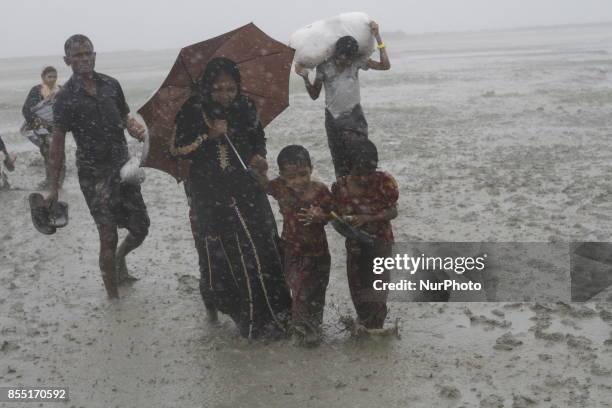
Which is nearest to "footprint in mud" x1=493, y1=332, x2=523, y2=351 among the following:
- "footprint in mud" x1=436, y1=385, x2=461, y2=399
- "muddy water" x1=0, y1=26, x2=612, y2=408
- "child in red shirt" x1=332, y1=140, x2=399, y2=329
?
"muddy water" x1=0, y1=26, x2=612, y2=408

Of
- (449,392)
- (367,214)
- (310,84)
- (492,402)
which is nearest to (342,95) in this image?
(310,84)

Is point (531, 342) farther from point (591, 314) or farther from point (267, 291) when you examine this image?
point (267, 291)

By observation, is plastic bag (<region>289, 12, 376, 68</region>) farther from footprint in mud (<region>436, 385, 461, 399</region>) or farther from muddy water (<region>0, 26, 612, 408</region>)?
footprint in mud (<region>436, 385, 461, 399</region>)

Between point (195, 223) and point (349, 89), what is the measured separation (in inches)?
80.2

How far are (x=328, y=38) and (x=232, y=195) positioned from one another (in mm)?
2260

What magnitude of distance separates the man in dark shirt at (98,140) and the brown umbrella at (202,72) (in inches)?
27.4

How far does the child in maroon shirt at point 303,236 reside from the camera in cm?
416

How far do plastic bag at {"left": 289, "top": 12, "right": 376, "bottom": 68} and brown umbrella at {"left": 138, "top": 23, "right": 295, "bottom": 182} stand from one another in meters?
1.31

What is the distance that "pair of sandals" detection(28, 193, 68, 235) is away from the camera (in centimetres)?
520

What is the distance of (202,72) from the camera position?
4.34 meters

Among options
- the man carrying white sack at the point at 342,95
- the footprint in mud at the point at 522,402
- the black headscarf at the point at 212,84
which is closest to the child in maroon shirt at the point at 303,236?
the black headscarf at the point at 212,84

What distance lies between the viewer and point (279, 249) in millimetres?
4484

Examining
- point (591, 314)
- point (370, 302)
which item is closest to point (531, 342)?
point (591, 314)

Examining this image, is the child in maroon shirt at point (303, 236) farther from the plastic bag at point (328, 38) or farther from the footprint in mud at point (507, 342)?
the plastic bag at point (328, 38)
